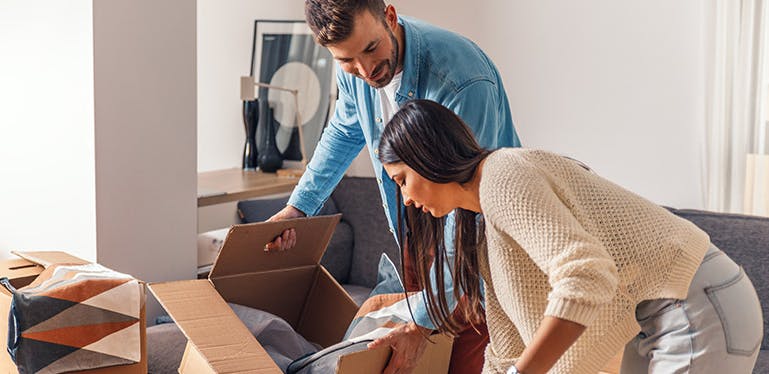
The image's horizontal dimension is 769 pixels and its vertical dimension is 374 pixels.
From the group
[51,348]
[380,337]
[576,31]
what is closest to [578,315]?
[380,337]

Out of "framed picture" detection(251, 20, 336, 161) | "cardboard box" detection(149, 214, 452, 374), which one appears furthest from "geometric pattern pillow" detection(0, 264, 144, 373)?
"framed picture" detection(251, 20, 336, 161)

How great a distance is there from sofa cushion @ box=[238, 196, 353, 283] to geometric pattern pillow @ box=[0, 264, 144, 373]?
145 cm

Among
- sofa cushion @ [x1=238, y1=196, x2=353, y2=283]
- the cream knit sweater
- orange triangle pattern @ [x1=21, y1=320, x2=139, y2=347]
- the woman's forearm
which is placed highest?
the cream knit sweater

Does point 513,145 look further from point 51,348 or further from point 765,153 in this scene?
point 765,153

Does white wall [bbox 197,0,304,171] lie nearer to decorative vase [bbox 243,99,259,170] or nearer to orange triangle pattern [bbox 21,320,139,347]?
decorative vase [bbox 243,99,259,170]

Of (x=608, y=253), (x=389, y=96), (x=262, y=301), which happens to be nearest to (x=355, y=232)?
(x=262, y=301)

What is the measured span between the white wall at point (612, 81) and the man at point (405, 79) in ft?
5.05

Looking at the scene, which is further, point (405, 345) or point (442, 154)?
point (405, 345)

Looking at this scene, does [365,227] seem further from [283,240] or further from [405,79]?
[405,79]

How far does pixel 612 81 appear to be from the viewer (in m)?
3.35

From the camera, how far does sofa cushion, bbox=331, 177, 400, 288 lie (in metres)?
3.47

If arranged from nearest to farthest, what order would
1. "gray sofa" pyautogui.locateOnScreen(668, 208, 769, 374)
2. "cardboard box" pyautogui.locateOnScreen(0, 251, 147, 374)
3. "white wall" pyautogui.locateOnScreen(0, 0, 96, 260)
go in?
1. "cardboard box" pyautogui.locateOnScreen(0, 251, 147, 374)
2. "white wall" pyautogui.locateOnScreen(0, 0, 96, 260)
3. "gray sofa" pyautogui.locateOnScreen(668, 208, 769, 374)

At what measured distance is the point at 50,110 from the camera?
2.47m

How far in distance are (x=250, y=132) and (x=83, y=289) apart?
6.19 feet
